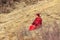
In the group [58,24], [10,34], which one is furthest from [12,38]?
[58,24]

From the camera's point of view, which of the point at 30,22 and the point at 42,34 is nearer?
the point at 42,34

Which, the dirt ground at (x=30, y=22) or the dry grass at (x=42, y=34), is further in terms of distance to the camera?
the dirt ground at (x=30, y=22)

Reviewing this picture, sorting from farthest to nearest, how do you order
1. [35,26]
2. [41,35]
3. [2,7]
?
1. [2,7]
2. [35,26]
3. [41,35]

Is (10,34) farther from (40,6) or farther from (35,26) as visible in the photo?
(40,6)

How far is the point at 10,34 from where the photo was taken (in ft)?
10.2

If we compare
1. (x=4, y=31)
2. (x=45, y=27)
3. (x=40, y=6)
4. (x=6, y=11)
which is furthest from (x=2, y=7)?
(x=45, y=27)

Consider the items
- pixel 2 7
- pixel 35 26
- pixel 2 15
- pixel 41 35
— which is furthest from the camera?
pixel 2 7

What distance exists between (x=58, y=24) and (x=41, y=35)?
1.17 feet

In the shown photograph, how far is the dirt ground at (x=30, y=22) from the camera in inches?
112

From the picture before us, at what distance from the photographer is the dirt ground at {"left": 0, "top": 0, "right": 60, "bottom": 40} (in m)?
2.85

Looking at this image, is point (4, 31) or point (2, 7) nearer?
point (4, 31)

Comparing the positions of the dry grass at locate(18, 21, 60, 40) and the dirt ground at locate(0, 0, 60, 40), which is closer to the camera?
the dry grass at locate(18, 21, 60, 40)

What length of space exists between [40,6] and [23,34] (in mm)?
1364

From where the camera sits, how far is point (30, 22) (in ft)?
11.1
